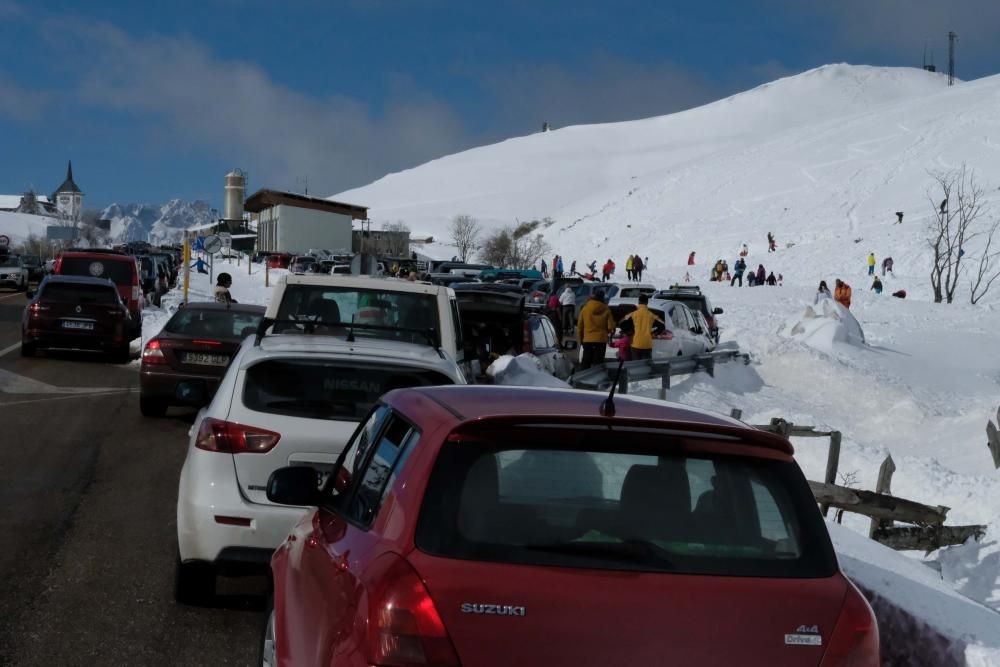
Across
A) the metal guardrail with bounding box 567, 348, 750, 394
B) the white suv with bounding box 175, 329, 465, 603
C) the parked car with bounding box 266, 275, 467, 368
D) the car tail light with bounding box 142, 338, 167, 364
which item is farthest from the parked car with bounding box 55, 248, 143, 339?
the white suv with bounding box 175, 329, 465, 603

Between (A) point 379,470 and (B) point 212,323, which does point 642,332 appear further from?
(A) point 379,470

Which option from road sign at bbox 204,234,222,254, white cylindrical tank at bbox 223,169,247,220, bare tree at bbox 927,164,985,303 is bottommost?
road sign at bbox 204,234,222,254

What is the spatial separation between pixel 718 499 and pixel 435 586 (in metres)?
0.94

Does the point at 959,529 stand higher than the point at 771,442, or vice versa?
the point at 771,442

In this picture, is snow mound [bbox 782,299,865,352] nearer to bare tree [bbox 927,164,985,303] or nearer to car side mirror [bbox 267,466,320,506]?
bare tree [bbox 927,164,985,303]

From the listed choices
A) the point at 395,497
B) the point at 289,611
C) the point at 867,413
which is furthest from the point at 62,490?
the point at 867,413

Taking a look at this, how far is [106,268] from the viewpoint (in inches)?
1027

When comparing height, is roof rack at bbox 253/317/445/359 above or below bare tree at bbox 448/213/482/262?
below

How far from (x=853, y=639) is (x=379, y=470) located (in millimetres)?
1535

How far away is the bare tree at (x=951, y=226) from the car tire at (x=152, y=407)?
4679 centimetres

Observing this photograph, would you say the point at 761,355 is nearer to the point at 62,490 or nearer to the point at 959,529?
the point at 959,529

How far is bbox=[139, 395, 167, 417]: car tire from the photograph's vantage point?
1409 cm

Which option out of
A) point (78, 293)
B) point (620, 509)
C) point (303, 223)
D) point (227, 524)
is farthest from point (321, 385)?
point (303, 223)

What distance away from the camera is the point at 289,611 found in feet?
13.5
